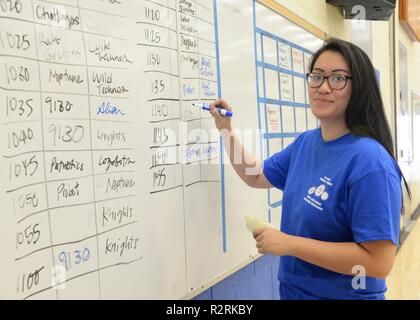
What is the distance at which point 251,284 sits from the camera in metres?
1.76

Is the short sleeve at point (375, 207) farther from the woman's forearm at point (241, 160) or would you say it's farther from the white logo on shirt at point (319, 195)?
the woman's forearm at point (241, 160)

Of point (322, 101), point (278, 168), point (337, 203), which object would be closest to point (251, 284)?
point (278, 168)

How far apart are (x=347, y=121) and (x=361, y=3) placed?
1.89 meters

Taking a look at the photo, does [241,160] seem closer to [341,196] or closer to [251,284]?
[341,196]

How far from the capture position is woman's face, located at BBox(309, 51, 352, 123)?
117cm

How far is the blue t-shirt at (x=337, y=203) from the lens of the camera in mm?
1042

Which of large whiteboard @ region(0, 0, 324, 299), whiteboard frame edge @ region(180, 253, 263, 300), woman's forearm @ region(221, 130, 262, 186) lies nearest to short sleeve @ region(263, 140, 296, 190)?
woman's forearm @ region(221, 130, 262, 186)

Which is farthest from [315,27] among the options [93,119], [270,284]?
[93,119]

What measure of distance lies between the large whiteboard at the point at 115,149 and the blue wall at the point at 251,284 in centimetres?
7

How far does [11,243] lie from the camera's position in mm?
794

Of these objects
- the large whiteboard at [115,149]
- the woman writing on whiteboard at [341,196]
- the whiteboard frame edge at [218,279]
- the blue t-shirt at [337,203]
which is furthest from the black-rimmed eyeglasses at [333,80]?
the whiteboard frame edge at [218,279]

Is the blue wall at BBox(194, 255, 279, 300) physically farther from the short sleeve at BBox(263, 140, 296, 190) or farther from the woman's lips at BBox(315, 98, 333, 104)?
the woman's lips at BBox(315, 98, 333, 104)

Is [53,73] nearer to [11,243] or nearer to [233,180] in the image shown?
[11,243]

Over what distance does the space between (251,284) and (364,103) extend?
3.12 feet
